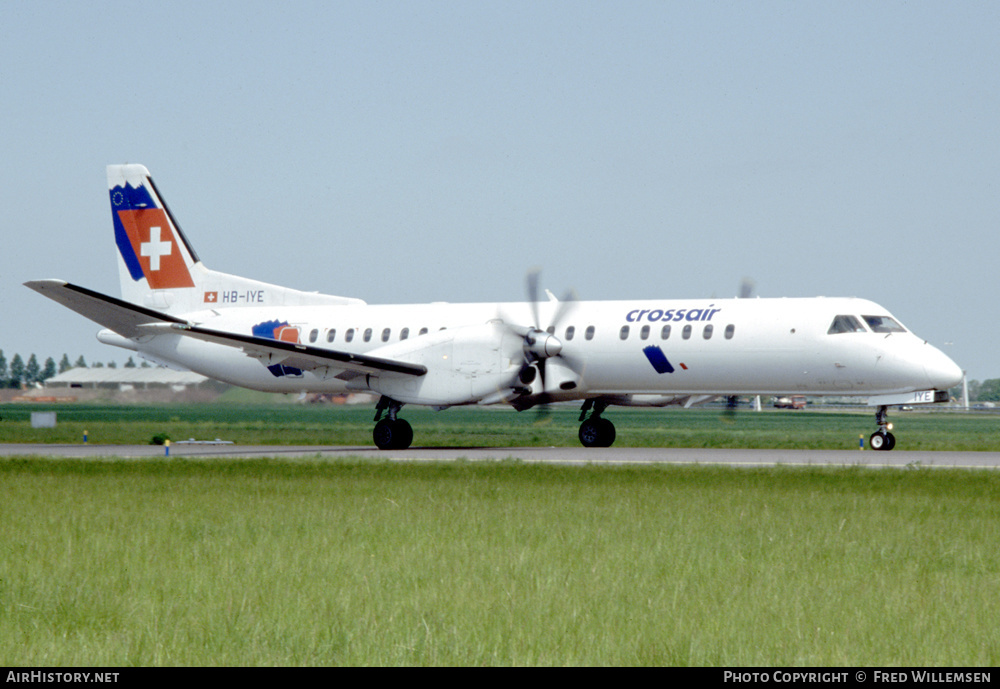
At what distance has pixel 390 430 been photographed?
29.5 meters

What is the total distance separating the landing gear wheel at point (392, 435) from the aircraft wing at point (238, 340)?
5.02ft

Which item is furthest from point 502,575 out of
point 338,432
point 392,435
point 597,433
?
point 338,432

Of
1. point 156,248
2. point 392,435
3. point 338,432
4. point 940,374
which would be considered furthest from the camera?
point 338,432

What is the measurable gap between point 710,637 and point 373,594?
2.64m

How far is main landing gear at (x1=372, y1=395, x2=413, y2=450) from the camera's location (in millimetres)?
29438

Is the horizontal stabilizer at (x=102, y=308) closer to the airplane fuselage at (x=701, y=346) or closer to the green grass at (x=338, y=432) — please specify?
the airplane fuselage at (x=701, y=346)

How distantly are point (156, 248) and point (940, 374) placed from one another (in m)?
23.9

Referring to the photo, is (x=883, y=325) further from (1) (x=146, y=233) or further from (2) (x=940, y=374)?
(1) (x=146, y=233)

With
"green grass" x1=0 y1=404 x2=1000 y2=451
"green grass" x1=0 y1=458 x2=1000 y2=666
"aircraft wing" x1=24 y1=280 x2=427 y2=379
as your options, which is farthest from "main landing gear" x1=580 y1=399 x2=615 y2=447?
"green grass" x1=0 y1=458 x2=1000 y2=666

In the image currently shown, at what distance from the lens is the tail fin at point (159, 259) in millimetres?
35562

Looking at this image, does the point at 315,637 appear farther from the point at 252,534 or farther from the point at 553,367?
the point at 553,367

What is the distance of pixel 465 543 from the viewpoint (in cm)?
1087

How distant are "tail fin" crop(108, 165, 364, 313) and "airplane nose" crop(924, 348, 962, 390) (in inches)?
792

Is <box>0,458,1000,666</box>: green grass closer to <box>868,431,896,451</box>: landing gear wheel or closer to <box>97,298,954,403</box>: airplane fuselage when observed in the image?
<box>97,298,954,403</box>: airplane fuselage
